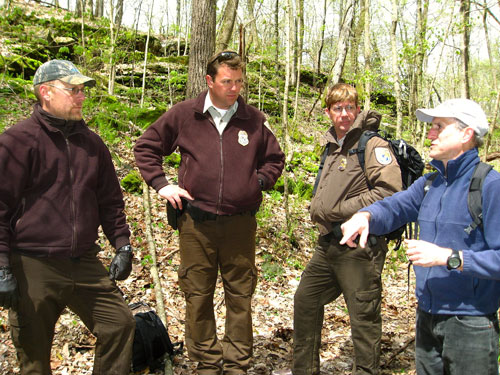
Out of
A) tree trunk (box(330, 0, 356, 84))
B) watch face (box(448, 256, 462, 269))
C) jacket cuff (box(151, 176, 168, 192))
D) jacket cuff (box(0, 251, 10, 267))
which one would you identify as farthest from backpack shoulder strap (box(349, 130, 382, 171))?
tree trunk (box(330, 0, 356, 84))

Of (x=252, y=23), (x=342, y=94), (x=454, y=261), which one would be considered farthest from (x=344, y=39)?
(x=454, y=261)

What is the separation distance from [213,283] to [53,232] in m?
1.40

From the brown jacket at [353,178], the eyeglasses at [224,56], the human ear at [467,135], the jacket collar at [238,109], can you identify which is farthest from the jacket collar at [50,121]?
the human ear at [467,135]

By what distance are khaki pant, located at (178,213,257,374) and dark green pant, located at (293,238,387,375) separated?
0.55m

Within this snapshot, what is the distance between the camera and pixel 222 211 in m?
3.34

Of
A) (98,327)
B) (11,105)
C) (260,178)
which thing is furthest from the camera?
(11,105)

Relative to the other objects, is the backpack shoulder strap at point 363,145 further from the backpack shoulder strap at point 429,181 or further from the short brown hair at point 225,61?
the short brown hair at point 225,61

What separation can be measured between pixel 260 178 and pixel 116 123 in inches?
228

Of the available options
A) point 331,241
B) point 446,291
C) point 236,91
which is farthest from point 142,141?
point 446,291

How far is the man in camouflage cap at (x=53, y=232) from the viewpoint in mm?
2633

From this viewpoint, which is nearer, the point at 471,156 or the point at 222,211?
the point at 471,156

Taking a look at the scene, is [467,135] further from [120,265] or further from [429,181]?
[120,265]

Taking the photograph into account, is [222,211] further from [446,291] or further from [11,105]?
[11,105]

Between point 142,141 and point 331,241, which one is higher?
point 142,141
